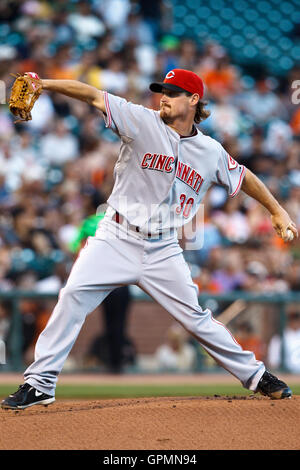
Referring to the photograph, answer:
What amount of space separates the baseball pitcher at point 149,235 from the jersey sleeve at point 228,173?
4 centimetres

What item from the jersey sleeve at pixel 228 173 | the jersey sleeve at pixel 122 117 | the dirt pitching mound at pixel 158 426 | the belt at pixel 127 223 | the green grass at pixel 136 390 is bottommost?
the green grass at pixel 136 390

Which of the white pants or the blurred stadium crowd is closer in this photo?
the white pants

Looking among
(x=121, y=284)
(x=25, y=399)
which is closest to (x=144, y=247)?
(x=121, y=284)

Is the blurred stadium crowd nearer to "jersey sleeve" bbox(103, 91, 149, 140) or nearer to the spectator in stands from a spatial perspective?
the spectator in stands

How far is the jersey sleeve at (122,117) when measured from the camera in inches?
169

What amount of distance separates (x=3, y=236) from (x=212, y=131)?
165 inches

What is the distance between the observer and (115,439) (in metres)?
3.88

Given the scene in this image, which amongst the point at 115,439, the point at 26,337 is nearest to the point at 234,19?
the point at 26,337

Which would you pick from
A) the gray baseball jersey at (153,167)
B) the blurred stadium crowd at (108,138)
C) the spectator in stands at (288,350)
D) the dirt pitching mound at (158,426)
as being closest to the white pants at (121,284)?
the gray baseball jersey at (153,167)

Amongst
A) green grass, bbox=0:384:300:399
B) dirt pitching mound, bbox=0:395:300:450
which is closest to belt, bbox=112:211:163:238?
dirt pitching mound, bbox=0:395:300:450

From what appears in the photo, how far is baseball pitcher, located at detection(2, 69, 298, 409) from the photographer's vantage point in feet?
14.3

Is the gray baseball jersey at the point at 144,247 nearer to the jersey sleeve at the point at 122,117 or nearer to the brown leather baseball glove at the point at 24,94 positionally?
the jersey sleeve at the point at 122,117

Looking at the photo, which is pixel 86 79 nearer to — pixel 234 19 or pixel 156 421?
pixel 234 19

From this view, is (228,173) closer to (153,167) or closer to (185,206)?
(185,206)
